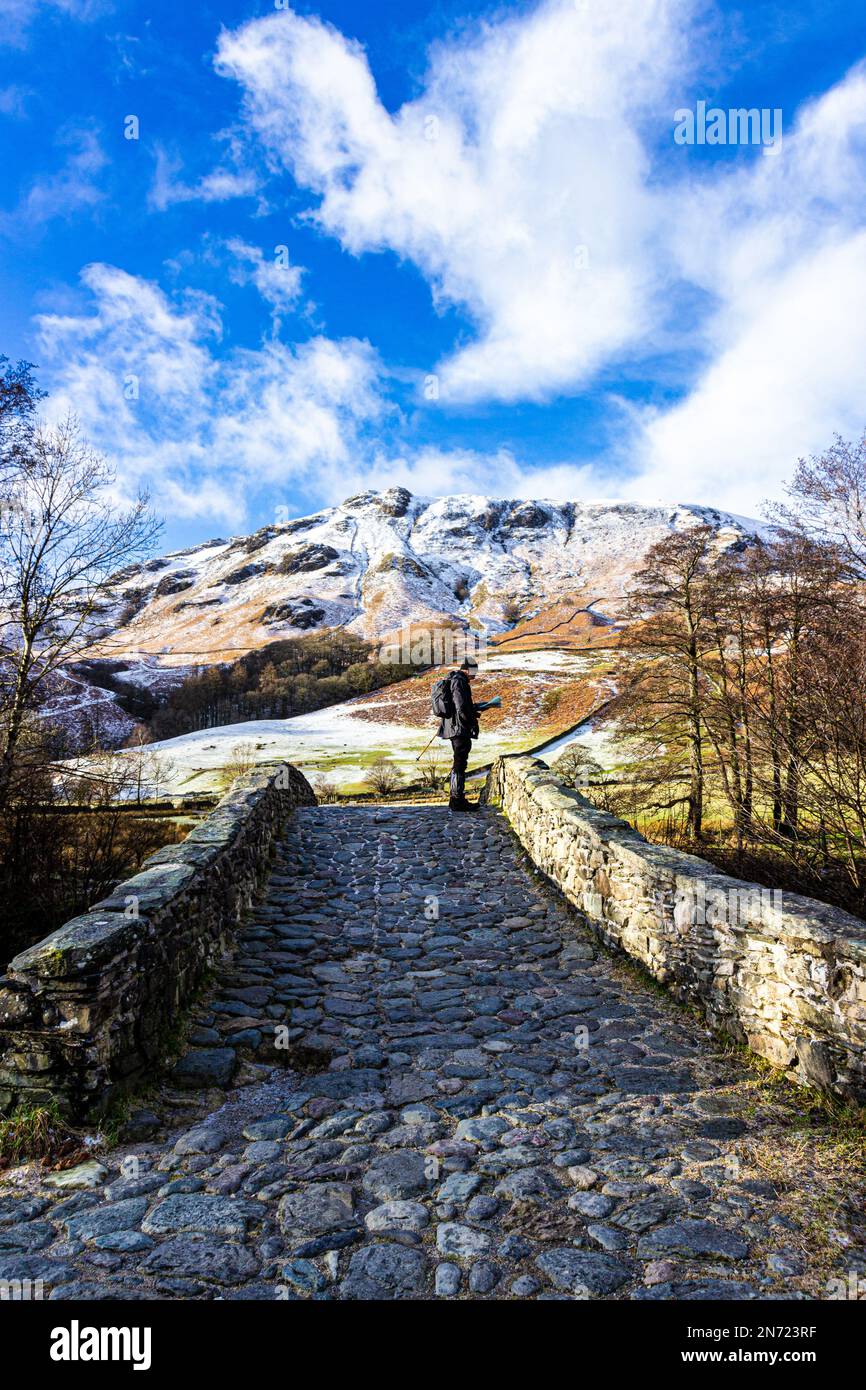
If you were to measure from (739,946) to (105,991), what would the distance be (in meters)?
3.85

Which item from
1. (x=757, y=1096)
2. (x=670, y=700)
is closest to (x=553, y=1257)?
(x=757, y=1096)

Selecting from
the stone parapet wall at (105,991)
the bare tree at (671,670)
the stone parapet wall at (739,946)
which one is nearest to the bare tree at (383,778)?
the bare tree at (671,670)

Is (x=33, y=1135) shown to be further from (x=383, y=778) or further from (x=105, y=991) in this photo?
(x=383, y=778)

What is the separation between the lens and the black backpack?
12.3 metres

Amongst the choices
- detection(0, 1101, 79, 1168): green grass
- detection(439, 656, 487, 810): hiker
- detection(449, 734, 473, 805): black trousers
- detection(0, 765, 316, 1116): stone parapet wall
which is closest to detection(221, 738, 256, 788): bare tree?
detection(449, 734, 473, 805): black trousers

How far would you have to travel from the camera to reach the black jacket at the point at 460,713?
483 inches

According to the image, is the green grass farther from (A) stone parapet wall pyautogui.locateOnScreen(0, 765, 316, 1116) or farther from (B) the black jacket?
(B) the black jacket

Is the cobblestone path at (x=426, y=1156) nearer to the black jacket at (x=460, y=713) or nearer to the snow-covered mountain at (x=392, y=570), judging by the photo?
the black jacket at (x=460, y=713)

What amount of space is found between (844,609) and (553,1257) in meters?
12.1

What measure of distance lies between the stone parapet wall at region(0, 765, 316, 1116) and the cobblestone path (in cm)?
30

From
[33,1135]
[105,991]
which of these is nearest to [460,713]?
[105,991]

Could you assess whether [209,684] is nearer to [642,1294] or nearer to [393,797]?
[393,797]

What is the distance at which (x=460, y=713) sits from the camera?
12.3 m

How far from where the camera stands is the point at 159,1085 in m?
3.90
